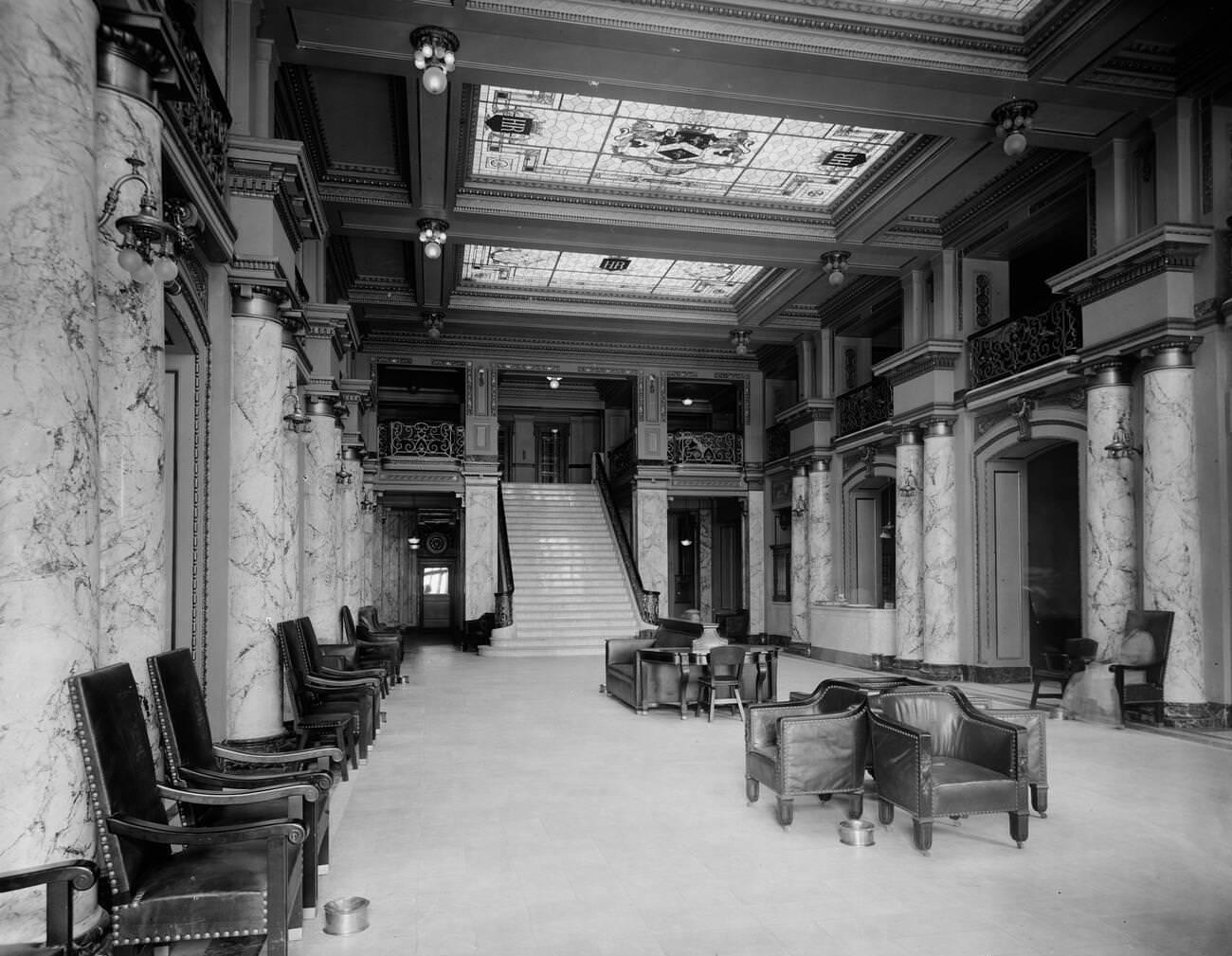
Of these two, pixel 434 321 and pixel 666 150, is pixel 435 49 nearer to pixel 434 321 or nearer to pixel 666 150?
pixel 666 150

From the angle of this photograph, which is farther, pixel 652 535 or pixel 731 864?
pixel 652 535

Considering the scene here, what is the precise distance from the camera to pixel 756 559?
676 inches

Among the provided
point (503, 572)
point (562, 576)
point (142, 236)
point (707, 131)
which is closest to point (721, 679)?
point (707, 131)

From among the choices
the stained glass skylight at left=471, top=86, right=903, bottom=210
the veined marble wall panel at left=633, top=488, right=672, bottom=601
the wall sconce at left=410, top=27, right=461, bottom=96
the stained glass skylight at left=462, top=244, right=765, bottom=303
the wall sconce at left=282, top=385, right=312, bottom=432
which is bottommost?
the veined marble wall panel at left=633, top=488, right=672, bottom=601

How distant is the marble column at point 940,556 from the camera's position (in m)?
11.1

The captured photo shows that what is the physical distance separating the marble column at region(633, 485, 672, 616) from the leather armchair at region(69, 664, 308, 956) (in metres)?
13.9

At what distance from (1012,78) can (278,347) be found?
20.4 ft

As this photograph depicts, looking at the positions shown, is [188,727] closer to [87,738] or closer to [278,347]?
[87,738]

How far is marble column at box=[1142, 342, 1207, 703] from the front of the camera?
7582 mm

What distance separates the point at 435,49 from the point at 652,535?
11321 millimetres

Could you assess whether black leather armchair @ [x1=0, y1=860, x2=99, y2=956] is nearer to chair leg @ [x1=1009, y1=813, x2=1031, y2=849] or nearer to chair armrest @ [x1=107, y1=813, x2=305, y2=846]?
chair armrest @ [x1=107, y1=813, x2=305, y2=846]

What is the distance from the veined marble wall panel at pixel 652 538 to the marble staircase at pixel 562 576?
0.52 metres

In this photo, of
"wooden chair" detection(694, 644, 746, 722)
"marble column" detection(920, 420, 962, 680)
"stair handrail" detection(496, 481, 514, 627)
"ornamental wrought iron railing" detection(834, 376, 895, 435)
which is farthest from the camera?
"stair handrail" detection(496, 481, 514, 627)

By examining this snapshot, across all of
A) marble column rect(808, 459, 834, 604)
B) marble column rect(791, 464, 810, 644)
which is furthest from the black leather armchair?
marble column rect(791, 464, 810, 644)
